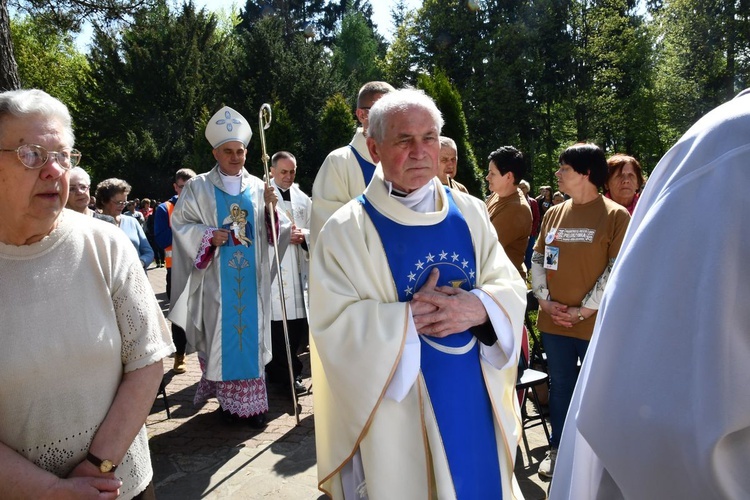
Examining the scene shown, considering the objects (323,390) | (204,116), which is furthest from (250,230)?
(204,116)

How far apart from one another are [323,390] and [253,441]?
2.18m

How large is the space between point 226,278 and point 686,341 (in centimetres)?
442

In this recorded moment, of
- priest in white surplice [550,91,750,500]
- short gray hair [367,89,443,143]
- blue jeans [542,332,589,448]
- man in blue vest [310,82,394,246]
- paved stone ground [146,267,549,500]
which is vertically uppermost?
short gray hair [367,89,443,143]

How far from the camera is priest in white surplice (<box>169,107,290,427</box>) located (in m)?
4.77

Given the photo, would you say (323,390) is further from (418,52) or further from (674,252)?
(418,52)

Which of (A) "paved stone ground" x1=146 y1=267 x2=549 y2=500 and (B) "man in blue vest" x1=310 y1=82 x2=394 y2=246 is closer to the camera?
(A) "paved stone ground" x1=146 y1=267 x2=549 y2=500

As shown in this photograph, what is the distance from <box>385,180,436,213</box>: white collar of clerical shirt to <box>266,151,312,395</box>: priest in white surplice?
3125 mm

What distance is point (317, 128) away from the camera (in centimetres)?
3080

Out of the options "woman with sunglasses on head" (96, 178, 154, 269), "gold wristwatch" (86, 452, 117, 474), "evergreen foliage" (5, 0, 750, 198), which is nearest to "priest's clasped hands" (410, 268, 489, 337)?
"gold wristwatch" (86, 452, 117, 474)

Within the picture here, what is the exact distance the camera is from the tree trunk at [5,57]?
449 cm

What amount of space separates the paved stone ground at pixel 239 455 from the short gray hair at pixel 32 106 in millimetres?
2546

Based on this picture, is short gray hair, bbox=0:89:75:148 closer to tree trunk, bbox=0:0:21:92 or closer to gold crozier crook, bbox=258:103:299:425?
gold crozier crook, bbox=258:103:299:425

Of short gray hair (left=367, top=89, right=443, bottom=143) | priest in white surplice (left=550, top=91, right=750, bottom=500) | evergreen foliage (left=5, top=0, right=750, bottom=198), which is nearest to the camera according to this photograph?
priest in white surplice (left=550, top=91, right=750, bottom=500)

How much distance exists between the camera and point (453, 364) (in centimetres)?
242
